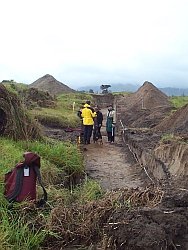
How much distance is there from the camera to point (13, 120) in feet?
44.6

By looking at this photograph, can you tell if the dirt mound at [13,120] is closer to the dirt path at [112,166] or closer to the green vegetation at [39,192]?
the green vegetation at [39,192]

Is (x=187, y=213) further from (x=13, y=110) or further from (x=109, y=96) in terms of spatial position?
(x=109, y=96)

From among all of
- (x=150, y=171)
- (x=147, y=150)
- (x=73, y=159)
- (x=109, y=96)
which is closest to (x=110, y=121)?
(x=147, y=150)

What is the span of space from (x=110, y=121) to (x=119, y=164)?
380 cm

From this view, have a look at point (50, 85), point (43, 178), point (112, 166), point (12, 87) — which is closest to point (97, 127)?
point (112, 166)

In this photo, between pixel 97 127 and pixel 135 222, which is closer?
pixel 135 222

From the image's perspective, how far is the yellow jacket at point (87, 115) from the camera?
17594 millimetres

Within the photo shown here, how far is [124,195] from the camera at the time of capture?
7129 millimetres

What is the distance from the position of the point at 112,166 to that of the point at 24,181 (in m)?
7.99

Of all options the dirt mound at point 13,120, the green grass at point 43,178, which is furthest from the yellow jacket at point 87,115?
the green grass at point 43,178

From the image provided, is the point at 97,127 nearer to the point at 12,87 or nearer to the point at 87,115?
the point at 87,115

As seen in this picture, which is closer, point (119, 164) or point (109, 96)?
point (119, 164)

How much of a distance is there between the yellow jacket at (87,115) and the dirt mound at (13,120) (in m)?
3.60

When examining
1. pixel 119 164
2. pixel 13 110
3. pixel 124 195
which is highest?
pixel 13 110
